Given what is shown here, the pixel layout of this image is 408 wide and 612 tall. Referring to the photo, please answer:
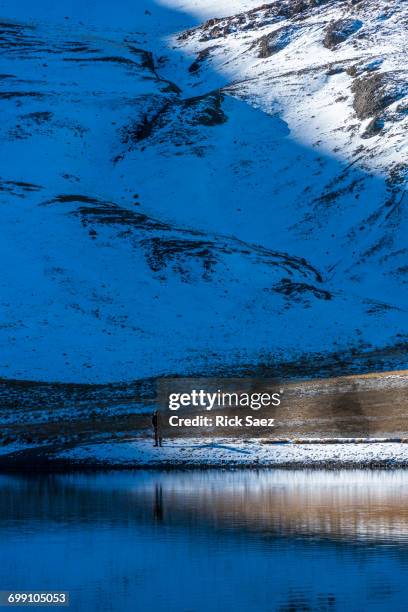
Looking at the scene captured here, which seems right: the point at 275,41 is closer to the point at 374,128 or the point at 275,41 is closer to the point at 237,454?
the point at 374,128

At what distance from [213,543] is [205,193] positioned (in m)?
82.0

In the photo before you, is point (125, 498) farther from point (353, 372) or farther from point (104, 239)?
point (104, 239)

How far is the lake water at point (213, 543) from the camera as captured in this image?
71.1ft

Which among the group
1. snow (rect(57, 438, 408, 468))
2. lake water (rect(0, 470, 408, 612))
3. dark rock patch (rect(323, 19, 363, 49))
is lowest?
lake water (rect(0, 470, 408, 612))

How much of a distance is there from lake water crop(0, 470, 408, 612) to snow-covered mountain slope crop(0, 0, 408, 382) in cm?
3092

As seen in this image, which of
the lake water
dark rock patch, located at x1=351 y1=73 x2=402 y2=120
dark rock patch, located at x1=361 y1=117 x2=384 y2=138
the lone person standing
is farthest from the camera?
dark rock patch, located at x1=351 y1=73 x2=402 y2=120

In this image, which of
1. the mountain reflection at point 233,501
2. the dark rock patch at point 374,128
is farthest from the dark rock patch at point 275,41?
the mountain reflection at point 233,501

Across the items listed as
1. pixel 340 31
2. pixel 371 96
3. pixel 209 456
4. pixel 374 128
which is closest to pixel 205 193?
pixel 374 128

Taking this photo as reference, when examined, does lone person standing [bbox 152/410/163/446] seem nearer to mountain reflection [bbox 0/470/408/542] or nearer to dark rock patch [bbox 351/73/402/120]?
mountain reflection [bbox 0/470/408/542]

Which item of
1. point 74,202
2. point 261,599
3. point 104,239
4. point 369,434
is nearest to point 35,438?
point 369,434

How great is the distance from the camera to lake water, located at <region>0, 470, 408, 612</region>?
21.7 meters

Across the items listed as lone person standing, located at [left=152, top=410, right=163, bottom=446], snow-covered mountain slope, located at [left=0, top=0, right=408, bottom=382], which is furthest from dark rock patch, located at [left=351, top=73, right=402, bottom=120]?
lone person standing, located at [left=152, top=410, right=163, bottom=446]

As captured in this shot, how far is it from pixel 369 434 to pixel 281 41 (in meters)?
103

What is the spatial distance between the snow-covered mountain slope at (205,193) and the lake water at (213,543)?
3092 centimetres
